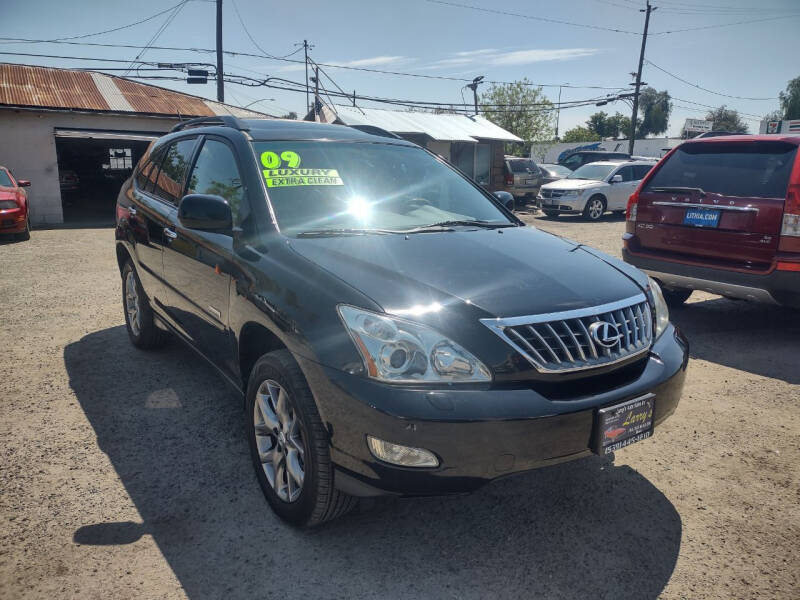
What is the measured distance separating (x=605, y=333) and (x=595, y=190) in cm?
1529

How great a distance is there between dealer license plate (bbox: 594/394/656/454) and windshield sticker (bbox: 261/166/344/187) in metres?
A: 1.85

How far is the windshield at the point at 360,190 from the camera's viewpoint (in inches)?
117

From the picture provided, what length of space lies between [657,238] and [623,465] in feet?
10.3

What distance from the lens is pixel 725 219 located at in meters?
5.02

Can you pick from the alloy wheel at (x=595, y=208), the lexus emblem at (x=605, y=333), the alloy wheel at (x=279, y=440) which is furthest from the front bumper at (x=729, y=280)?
the alloy wheel at (x=595, y=208)

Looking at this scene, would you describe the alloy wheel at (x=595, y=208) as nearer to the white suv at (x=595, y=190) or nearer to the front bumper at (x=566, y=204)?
the white suv at (x=595, y=190)

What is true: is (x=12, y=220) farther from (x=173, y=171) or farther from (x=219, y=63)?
(x=219, y=63)

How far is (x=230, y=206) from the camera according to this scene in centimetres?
304

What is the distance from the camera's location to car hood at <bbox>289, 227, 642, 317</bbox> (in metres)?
2.26

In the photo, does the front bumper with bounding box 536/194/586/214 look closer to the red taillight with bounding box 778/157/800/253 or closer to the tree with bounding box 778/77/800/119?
the red taillight with bounding box 778/157/800/253

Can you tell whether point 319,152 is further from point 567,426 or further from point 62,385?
point 62,385

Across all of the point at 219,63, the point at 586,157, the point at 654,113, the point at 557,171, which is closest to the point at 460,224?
the point at 557,171

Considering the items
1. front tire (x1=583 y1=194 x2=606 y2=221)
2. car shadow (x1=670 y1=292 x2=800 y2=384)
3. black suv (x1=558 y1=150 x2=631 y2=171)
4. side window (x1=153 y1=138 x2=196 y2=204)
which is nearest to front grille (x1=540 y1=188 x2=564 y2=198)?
front tire (x1=583 y1=194 x2=606 y2=221)

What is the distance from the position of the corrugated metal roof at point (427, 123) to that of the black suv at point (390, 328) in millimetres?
16784
